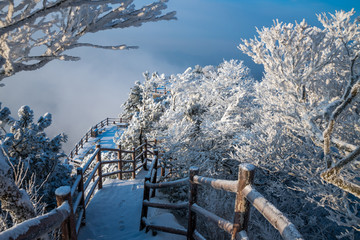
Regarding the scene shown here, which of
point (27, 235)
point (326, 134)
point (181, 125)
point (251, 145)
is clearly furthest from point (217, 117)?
point (27, 235)

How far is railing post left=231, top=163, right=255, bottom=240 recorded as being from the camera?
1.84 meters

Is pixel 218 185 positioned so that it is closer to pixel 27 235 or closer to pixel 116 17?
pixel 27 235

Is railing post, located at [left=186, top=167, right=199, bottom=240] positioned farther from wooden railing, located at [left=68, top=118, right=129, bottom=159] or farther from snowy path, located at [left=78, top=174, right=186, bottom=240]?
wooden railing, located at [left=68, top=118, right=129, bottom=159]

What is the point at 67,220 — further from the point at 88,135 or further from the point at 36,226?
the point at 88,135

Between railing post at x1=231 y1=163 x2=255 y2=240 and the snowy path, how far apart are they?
2346 millimetres

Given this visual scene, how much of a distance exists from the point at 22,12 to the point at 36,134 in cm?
458

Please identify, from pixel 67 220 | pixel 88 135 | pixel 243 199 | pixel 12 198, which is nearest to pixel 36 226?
pixel 67 220

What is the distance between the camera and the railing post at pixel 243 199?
6.03 ft

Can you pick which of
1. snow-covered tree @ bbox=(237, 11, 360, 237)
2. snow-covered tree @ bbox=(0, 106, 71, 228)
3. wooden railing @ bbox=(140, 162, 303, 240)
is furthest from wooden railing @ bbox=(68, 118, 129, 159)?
wooden railing @ bbox=(140, 162, 303, 240)

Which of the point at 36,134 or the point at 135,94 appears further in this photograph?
the point at 135,94

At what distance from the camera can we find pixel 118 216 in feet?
16.5

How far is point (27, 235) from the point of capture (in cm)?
125

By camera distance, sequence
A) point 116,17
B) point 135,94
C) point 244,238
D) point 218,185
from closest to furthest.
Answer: point 244,238, point 218,185, point 116,17, point 135,94

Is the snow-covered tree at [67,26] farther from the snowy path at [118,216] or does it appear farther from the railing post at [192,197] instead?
the snowy path at [118,216]
